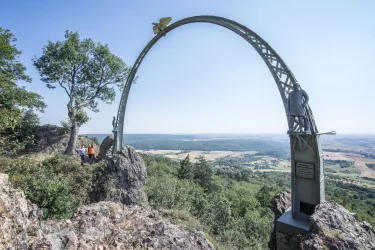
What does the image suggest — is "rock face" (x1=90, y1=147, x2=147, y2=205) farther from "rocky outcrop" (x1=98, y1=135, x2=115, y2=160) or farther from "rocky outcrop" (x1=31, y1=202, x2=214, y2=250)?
"rocky outcrop" (x1=31, y1=202, x2=214, y2=250)

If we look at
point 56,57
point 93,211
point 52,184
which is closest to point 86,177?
point 52,184

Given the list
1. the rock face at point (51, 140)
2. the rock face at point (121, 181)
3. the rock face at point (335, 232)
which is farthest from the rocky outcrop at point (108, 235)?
the rock face at point (51, 140)

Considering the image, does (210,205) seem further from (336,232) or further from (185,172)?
(336,232)

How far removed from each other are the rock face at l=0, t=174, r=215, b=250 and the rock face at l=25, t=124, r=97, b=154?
13.7 meters

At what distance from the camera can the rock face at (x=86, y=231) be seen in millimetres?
4809

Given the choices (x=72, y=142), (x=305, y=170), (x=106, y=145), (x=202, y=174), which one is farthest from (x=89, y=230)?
(x=202, y=174)

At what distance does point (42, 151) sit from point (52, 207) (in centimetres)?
1155

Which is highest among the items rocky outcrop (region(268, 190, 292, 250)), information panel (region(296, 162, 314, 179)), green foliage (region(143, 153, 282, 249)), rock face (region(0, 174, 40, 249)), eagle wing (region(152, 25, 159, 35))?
eagle wing (region(152, 25, 159, 35))

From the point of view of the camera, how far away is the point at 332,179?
330 ft

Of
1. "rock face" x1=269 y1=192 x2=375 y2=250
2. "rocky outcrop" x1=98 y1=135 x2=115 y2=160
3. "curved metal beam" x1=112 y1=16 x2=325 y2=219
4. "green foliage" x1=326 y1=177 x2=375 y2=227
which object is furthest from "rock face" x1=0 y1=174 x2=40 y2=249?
→ "green foliage" x1=326 y1=177 x2=375 y2=227

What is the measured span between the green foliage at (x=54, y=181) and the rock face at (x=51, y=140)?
6.55 meters

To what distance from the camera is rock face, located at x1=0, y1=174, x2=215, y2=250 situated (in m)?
4.81

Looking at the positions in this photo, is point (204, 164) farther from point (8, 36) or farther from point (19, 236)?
point (19, 236)

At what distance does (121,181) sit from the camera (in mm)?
12766
